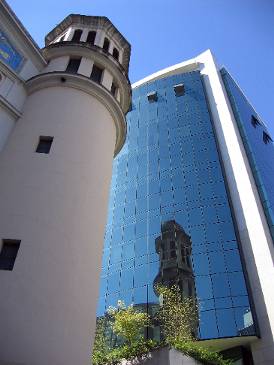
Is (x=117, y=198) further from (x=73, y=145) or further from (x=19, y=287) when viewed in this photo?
(x=19, y=287)

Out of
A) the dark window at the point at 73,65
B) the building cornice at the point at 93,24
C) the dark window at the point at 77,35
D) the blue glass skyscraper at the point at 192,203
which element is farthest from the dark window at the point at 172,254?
the dark window at the point at 77,35

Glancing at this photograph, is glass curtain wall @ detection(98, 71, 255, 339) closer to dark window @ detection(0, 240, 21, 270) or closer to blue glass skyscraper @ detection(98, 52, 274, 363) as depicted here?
blue glass skyscraper @ detection(98, 52, 274, 363)

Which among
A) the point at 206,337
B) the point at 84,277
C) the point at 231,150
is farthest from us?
the point at 231,150

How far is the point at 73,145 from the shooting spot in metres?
19.4

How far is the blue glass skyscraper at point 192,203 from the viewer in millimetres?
34969

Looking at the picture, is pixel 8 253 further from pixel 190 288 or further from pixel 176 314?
pixel 190 288

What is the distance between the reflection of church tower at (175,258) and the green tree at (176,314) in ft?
3.85

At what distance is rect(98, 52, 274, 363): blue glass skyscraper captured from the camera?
3497 cm

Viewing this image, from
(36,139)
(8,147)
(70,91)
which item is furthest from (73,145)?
(70,91)

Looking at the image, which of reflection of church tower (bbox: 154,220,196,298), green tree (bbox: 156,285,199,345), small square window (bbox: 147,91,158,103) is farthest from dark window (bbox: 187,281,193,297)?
small square window (bbox: 147,91,158,103)

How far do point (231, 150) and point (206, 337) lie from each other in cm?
2383

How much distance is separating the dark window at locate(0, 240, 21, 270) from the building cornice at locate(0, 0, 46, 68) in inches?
547

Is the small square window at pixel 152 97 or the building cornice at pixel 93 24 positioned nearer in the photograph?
the building cornice at pixel 93 24

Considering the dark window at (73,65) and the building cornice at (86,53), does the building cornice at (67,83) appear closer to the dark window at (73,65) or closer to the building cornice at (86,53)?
the dark window at (73,65)
